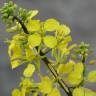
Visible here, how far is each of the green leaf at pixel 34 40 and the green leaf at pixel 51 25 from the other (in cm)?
2

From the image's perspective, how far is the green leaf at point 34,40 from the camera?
73 cm

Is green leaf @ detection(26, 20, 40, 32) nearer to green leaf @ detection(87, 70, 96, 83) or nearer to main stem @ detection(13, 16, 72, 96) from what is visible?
main stem @ detection(13, 16, 72, 96)

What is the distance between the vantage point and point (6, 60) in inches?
104

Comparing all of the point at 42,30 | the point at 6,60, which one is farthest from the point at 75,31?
the point at 42,30

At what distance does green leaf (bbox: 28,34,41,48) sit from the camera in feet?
2.39

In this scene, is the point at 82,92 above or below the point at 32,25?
below

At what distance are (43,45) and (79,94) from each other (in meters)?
0.09

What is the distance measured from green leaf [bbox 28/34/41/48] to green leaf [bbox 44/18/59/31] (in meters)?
0.02

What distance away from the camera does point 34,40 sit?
2.38 ft

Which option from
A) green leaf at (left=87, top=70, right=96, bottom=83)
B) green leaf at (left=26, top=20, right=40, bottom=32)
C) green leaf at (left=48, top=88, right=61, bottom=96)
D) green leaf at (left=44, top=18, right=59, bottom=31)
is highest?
green leaf at (left=26, top=20, right=40, bottom=32)

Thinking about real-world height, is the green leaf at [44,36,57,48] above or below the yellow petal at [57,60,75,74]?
above

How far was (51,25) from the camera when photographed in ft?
2.47

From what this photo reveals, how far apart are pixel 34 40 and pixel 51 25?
4 centimetres

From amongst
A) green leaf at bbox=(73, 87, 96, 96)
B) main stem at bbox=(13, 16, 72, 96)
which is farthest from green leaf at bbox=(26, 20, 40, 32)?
green leaf at bbox=(73, 87, 96, 96)
